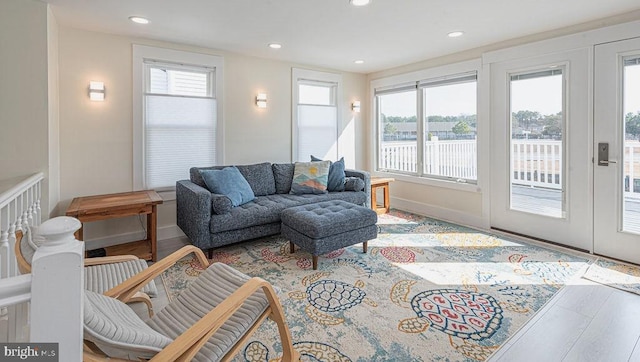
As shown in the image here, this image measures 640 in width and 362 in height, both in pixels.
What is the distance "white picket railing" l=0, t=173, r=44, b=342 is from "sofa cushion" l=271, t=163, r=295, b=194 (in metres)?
2.48

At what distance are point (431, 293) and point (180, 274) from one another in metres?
2.19

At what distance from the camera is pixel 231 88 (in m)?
4.46

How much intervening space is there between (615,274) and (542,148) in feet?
4.75

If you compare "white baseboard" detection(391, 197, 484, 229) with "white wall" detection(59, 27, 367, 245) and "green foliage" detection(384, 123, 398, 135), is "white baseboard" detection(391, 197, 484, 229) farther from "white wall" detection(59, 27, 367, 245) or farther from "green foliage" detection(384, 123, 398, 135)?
"white wall" detection(59, 27, 367, 245)

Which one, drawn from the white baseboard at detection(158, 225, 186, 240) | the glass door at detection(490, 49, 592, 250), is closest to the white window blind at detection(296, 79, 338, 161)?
the white baseboard at detection(158, 225, 186, 240)

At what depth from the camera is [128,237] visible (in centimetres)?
385

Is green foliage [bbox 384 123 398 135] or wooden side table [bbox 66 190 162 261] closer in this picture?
wooden side table [bbox 66 190 162 261]

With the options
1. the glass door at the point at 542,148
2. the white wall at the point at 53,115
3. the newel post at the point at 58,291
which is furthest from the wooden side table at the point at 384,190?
the newel post at the point at 58,291

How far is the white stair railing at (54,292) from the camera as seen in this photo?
0.67 m

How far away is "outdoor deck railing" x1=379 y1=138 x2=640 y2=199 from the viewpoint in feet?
10.2

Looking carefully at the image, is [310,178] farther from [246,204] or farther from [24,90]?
[24,90]

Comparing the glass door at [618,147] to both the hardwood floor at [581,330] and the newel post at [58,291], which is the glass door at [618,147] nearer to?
the hardwood floor at [581,330]

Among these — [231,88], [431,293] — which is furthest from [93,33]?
[431,293]

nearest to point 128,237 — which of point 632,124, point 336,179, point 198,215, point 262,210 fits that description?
point 198,215
